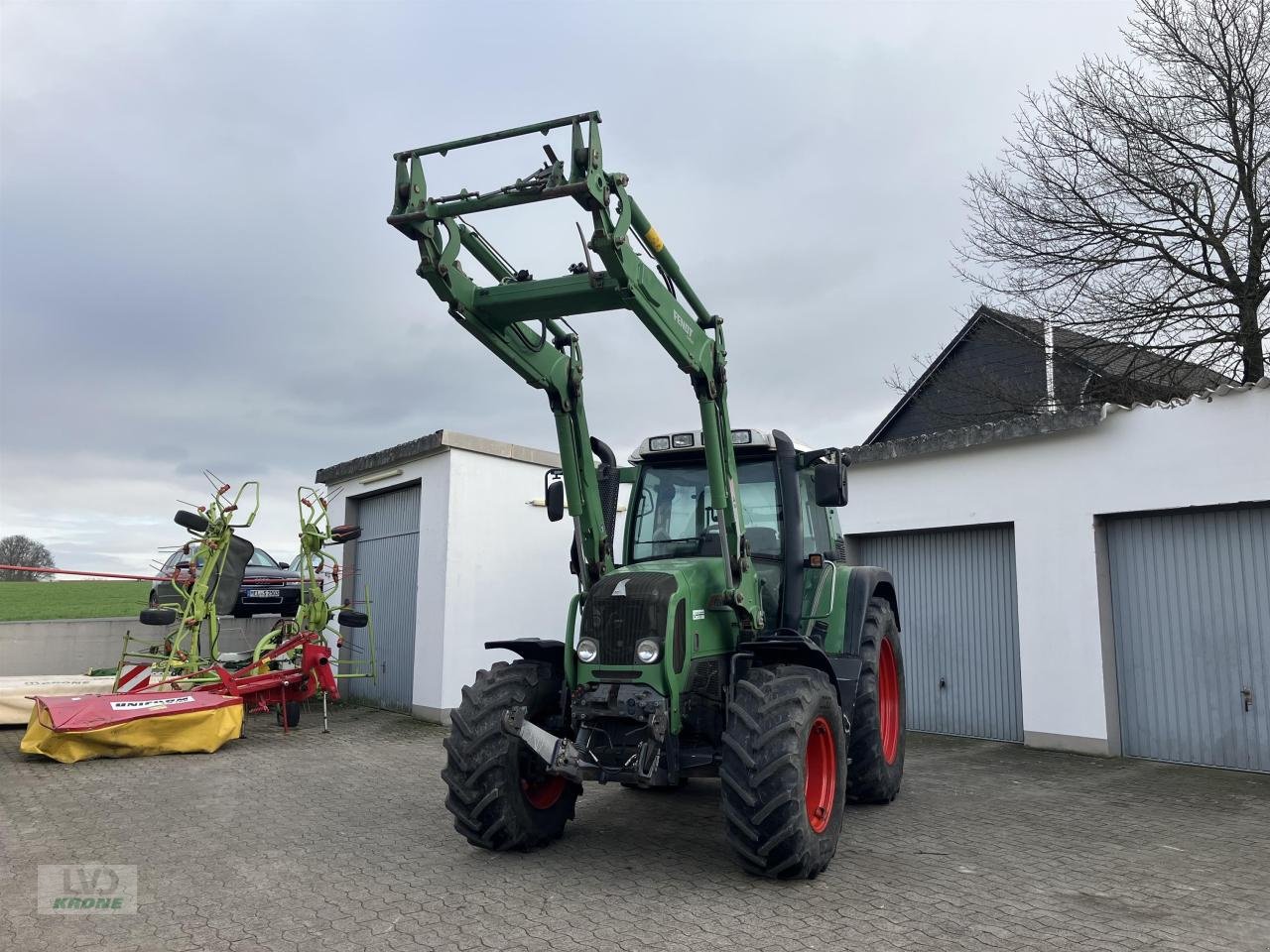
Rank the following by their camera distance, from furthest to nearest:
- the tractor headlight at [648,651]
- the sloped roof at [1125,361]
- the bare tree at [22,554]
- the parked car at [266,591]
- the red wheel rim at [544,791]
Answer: the bare tree at [22,554] < the parked car at [266,591] < the sloped roof at [1125,361] < the red wheel rim at [544,791] < the tractor headlight at [648,651]

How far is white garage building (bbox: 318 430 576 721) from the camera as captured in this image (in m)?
11.3

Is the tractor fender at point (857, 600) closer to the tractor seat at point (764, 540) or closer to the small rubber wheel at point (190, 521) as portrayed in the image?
the tractor seat at point (764, 540)

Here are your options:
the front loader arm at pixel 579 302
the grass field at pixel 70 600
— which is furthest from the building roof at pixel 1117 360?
the grass field at pixel 70 600

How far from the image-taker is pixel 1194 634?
8.27m

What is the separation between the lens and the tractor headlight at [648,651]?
194 inches

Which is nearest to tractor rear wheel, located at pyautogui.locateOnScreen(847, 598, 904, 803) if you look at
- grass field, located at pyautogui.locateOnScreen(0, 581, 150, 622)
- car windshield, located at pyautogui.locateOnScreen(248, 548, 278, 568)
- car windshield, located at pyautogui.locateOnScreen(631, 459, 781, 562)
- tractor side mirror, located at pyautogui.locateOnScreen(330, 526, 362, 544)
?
car windshield, located at pyautogui.locateOnScreen(631, 459, 781, 562)

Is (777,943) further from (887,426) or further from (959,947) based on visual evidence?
(887,426)

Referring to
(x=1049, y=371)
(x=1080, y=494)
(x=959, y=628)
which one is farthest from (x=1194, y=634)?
(x=1049, y=371)

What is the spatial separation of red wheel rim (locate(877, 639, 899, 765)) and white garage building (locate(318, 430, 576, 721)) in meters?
5.50

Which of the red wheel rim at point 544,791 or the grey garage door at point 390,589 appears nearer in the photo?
the red wheel rim at point 544,791

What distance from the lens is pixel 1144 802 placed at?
6.84 metres

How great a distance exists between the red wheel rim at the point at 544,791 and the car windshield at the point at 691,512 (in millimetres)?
1592

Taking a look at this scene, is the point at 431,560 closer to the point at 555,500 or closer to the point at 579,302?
the point at 555,500

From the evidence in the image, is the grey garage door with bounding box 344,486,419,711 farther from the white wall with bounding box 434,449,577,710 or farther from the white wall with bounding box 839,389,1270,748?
the white wall with bounding box 839,389,1270,748
